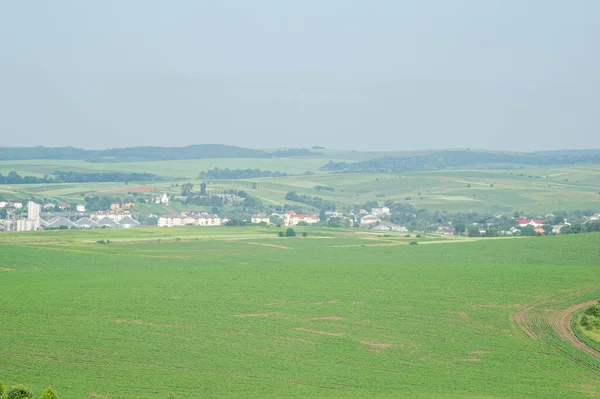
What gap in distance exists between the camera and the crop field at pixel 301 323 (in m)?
32.1

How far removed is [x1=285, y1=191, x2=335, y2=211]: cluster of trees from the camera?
153000 mm

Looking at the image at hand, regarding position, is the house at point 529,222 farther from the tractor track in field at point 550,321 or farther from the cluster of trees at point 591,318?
the cluster of trees at point 591,318

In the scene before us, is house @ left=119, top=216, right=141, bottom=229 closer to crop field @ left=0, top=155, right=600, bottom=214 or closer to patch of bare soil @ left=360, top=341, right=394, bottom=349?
crop field @ left=0, top=155, right=600, bottom=214

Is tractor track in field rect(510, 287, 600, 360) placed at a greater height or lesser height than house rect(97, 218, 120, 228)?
greater

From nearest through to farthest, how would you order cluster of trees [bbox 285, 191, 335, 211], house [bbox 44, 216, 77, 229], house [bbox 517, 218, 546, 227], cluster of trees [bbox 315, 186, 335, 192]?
house [bbox 44, 216, 77, 229], house [bbox 517, 218, 546, 227], cluster of trees [bbox 285, 191, 335, 211], cluster of trees [bbox 315, 186, 335, 192]

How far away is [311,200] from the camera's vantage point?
16012cm

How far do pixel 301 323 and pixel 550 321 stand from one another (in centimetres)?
1043

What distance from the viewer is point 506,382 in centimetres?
3291

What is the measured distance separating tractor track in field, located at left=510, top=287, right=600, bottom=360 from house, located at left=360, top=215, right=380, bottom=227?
76.0m

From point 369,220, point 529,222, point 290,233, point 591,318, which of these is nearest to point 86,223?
point 290,233

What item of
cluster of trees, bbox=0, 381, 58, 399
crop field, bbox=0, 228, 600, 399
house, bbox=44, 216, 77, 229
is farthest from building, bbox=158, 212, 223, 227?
cluster of trees, bbox=0, 381, 58, 399

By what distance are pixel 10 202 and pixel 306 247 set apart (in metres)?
70.0

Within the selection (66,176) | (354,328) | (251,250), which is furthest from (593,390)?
(66,176)

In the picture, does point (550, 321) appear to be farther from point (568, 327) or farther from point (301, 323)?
point (301, 323)
